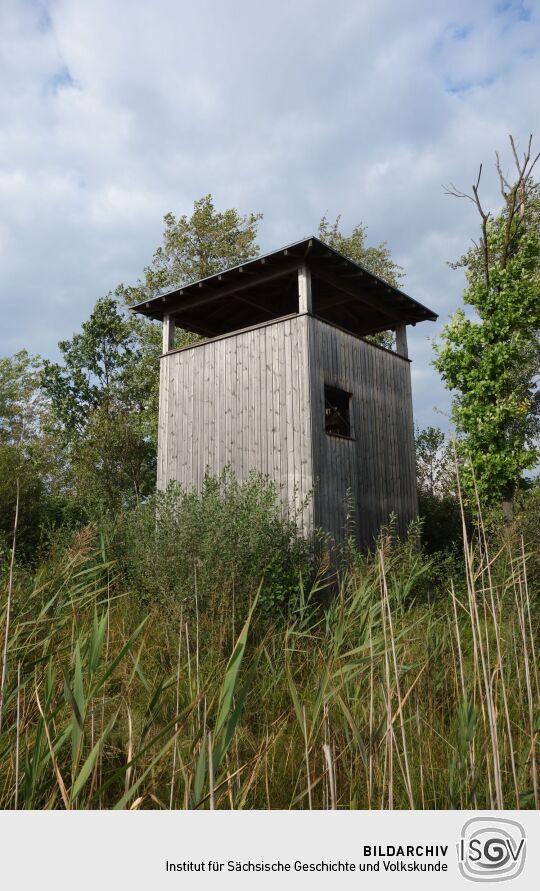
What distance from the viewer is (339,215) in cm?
2442

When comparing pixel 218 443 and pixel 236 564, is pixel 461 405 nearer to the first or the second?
pixel 218 443

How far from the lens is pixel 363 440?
41.3 ft

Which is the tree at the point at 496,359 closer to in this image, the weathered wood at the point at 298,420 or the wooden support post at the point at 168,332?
the weathered wood at the point at 298,420

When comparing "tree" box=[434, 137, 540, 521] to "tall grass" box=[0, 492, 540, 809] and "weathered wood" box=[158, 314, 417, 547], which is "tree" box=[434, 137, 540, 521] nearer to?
"weathered wood" box=[158, 314, 417, 547]

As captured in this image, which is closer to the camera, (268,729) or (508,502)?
(268,729)

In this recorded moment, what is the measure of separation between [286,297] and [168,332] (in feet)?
8.81

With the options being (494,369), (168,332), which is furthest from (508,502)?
(168,332)

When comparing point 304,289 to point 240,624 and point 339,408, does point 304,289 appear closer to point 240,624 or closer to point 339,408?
point 339,408

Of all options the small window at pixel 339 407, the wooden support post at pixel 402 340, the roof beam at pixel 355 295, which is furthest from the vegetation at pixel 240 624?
the small window at pixel 339 407

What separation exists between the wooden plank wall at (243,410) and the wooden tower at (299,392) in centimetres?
2
